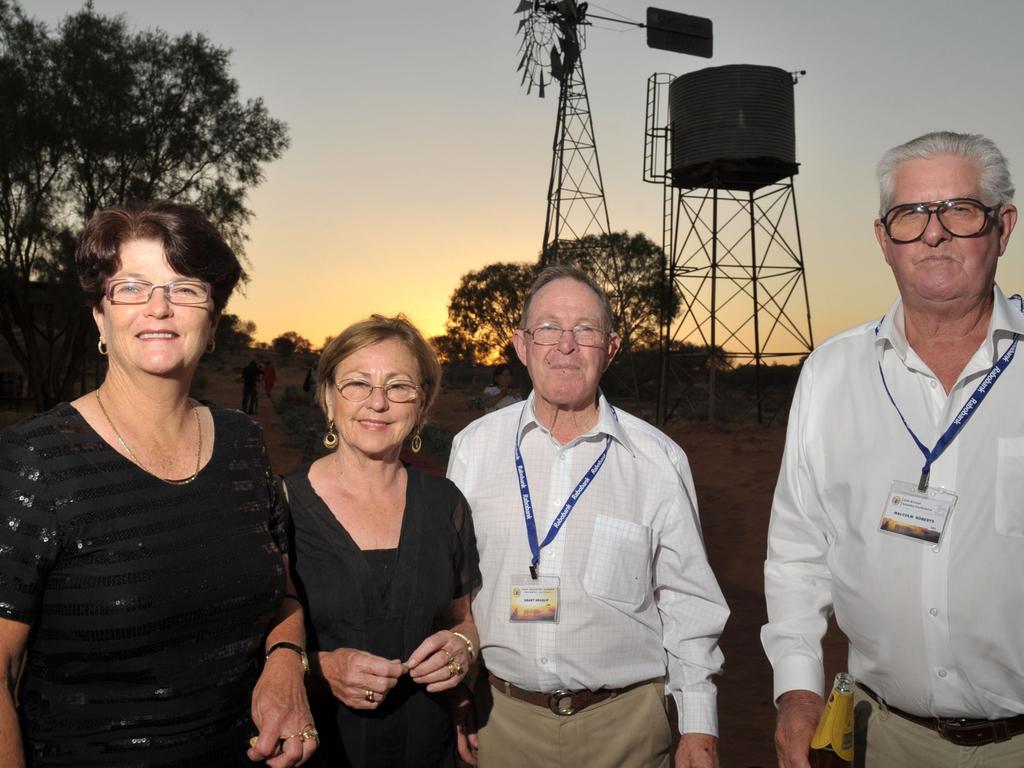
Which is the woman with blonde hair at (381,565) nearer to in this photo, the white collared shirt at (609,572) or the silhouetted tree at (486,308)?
the white collared shirt at (609,572)

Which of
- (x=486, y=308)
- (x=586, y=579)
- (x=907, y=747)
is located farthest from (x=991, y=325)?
(x=486, y=308)

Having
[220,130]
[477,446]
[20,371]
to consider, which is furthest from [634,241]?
[477,446]

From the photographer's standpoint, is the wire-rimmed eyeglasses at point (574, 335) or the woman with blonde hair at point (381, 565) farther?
the wire-rimmed eyeglasses at point (574, 335)

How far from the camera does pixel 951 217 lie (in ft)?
8.38

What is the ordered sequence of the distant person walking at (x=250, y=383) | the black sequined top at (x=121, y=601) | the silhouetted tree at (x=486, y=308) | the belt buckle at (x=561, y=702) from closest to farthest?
the black sequined top at (x=121, y=601)
the belt buckle at (x=561, y=702)
the distant person walking at (x=250, y=383)
the silhouetted tree at (x=486, y=308)

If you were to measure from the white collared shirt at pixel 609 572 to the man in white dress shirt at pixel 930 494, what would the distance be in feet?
1.13

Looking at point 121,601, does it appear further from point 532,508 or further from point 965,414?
point 965,414

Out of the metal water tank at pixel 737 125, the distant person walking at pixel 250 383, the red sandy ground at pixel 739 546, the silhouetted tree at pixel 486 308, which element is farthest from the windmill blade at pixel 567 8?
the silhouetted tree at pixel 486 308

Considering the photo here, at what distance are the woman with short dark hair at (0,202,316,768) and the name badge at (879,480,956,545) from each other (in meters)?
1.74

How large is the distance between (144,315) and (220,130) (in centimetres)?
2607

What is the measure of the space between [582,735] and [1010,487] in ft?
5.11

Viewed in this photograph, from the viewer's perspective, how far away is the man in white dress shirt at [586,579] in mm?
2988

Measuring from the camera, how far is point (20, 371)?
32.2 metres

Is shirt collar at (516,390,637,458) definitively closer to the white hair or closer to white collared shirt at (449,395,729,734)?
white collared shirt at (449,395,729,734)
